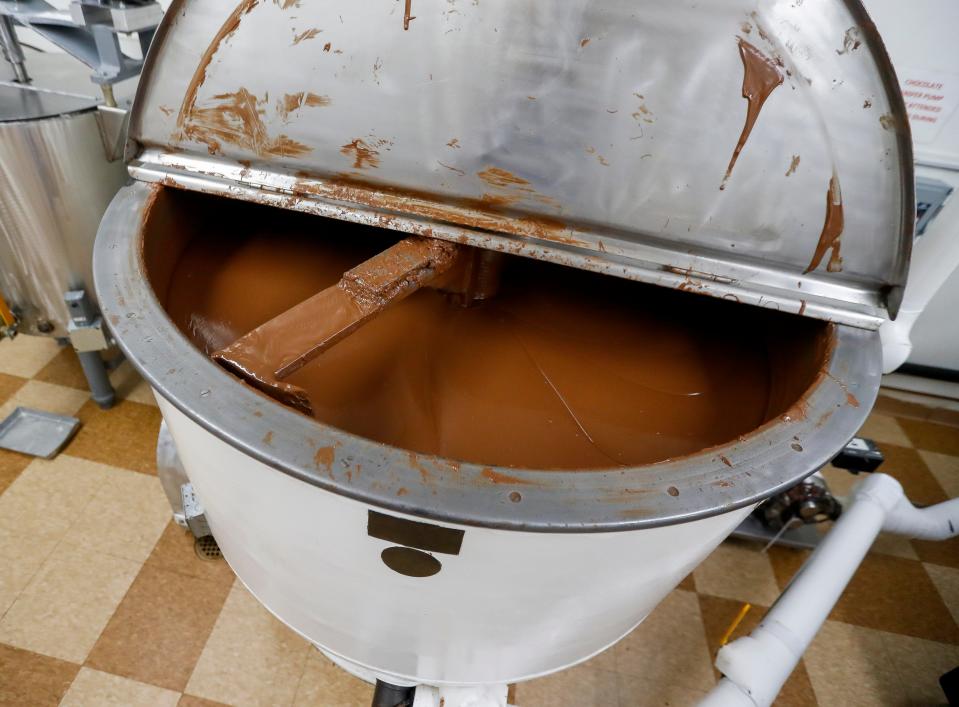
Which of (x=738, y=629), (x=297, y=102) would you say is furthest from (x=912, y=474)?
(x=297, y=102)

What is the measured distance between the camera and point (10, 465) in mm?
1647

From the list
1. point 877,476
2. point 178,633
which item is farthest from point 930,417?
point 178,633

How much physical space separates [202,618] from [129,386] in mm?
931

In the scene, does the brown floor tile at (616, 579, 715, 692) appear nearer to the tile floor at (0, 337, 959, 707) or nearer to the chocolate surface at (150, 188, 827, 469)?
the tile floor at (0, 337, 959, 707)

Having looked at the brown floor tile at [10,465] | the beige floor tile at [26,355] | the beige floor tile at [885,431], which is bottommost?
the beige floor tile at [885,431]

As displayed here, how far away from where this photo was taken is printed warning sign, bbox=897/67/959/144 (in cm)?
148

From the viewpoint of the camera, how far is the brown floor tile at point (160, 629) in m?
1.29

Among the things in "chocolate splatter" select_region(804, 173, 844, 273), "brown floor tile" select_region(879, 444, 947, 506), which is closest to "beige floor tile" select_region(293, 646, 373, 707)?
"chocolate splatter" select_region(804, 173, 844, 273)

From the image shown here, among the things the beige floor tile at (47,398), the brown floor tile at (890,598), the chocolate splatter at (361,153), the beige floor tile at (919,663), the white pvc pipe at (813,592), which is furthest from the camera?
the beige floor tile at (47,398)

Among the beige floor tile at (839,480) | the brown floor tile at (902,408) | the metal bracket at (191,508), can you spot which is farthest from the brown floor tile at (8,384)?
the brown floor tile at (902,408)

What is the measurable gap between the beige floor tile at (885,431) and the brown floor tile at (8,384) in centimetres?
305

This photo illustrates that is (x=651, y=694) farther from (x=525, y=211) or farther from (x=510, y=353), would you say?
(x=525, y=211)

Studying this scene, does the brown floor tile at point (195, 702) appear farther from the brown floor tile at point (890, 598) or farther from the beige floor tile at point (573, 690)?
the brown floor tile at point (890, 598)

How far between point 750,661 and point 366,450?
1007mm
